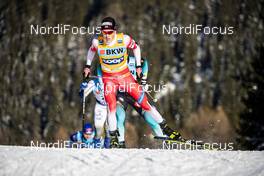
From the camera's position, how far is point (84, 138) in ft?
37.8

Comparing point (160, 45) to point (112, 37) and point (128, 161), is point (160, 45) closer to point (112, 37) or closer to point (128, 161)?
point (112, 37)

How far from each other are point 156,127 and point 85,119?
70.5 inches

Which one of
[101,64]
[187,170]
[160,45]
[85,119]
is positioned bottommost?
[187,170]

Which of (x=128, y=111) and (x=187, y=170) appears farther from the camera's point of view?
(x=128, y=111)

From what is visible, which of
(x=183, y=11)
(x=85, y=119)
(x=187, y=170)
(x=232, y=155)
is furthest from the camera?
(x=183, y=11)

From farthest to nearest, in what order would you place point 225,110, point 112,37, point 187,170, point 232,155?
point 225,110, point 112,37, point 232,155, point 187,170

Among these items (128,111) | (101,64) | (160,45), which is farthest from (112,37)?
(160,45)

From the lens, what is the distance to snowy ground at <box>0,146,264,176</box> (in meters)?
7.20

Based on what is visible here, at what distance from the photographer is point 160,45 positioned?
50.8ft

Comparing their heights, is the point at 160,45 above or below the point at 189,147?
above

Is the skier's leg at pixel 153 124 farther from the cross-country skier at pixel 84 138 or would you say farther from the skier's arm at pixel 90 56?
the skier's arm at pixel 90 56

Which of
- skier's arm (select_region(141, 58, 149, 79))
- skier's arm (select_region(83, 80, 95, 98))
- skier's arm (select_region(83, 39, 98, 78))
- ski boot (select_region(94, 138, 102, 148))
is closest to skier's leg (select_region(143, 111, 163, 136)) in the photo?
skier's arm (select_region(141, 58, 149, 79))

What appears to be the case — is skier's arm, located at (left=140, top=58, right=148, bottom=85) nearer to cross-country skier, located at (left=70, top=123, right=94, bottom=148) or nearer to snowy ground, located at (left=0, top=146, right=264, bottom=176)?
cross-country skier, located at (left=70, top=123, right=94, bottom=148)

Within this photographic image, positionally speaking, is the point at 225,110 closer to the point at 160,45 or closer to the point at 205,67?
the point at 205,67
